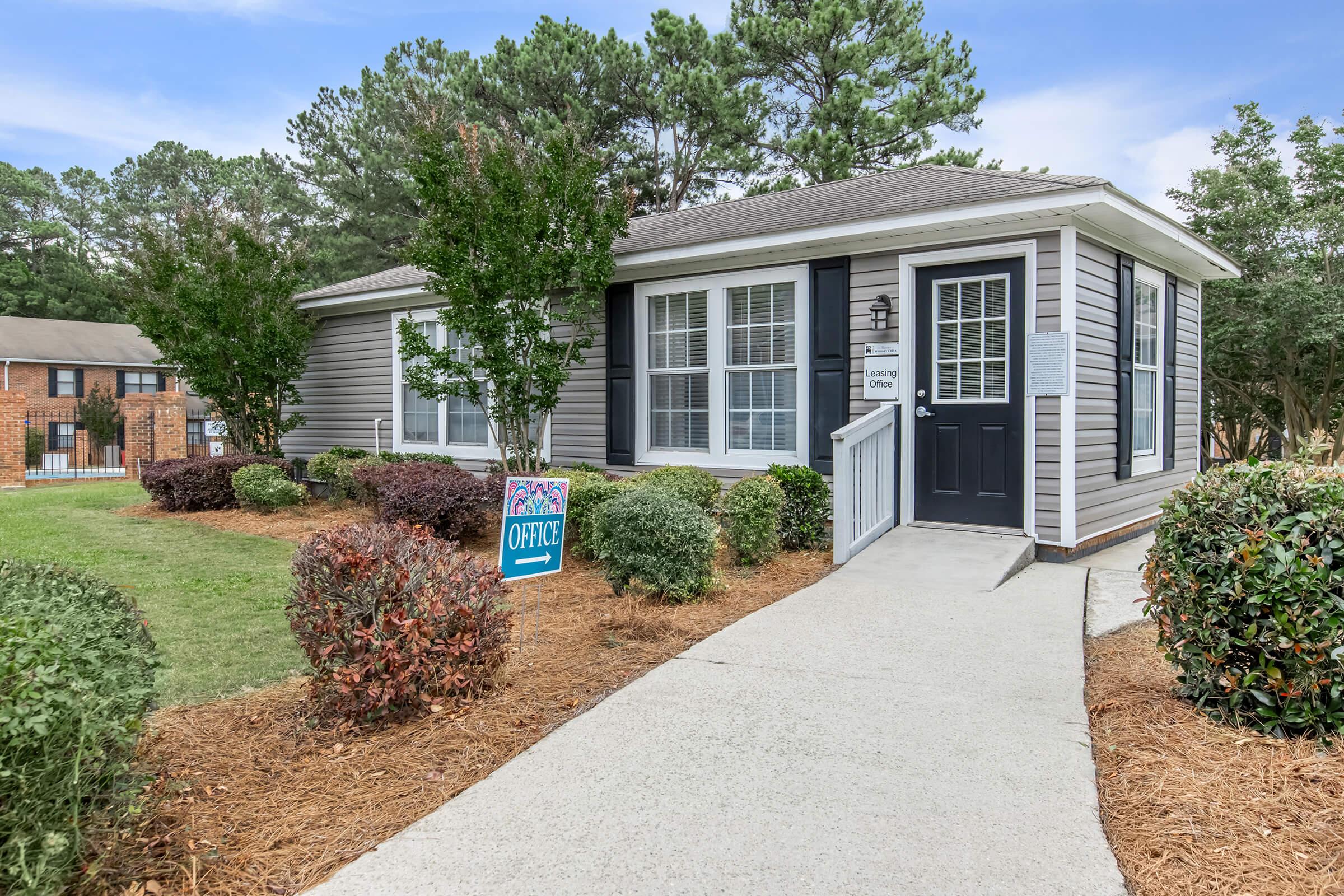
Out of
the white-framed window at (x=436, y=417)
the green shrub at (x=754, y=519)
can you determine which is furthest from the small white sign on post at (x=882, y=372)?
the white-framed window at (x=436, y=417)

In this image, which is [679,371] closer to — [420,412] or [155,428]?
[420,412]

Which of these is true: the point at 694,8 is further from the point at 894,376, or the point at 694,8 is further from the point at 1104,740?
the point at 1104,740

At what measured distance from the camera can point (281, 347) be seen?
1141 centimetres

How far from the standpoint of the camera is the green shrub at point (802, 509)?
691 centimetres

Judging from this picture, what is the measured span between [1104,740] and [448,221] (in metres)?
7.27

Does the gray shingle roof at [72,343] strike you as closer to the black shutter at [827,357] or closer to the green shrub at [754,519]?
the black shutter at [827,357]

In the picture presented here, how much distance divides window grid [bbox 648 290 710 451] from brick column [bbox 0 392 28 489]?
13.0 m

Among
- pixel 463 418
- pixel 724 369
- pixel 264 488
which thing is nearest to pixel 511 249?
pixel 724 369

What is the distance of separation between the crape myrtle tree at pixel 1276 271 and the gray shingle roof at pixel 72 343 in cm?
2641

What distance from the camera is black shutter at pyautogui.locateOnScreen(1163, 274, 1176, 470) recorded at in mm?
8367

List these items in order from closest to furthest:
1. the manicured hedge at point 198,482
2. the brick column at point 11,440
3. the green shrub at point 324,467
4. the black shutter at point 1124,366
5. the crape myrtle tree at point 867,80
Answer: the black shutter at point 1124,366
the manicured hedge at point 198,482
the green shrub at point 324,467
the brick column at point 11,440
the crape myrtle tree at point 867,80

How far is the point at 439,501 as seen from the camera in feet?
25.7

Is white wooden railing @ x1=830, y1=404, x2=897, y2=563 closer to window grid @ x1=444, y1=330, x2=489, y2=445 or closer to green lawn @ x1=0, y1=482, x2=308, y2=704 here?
green lawn @ x1=0, y1=482, x2=308, y2=704

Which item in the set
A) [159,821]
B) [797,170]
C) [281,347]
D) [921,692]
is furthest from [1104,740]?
[797,170]
